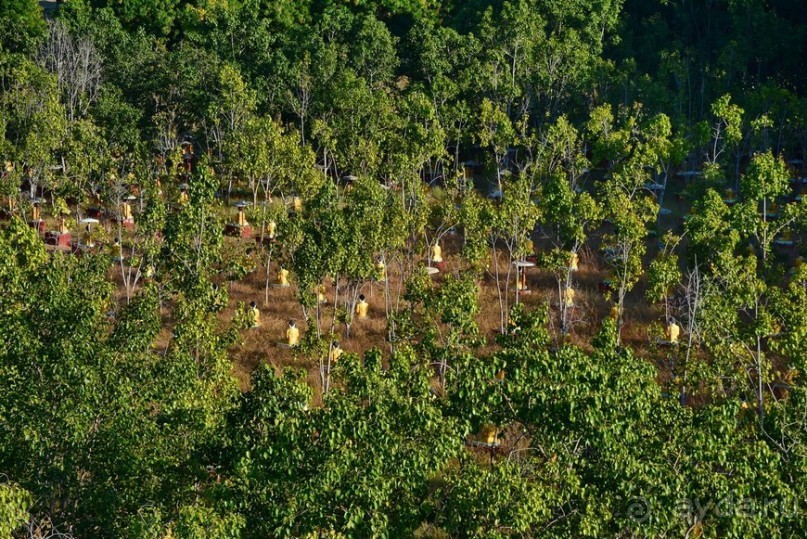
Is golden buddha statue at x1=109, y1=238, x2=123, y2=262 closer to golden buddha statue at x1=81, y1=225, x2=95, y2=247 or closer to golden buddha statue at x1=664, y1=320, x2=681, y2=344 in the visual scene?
golden buddha statue at x1=81, y1=225, x2=95, y2=247

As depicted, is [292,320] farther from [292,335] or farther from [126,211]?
[126,211]

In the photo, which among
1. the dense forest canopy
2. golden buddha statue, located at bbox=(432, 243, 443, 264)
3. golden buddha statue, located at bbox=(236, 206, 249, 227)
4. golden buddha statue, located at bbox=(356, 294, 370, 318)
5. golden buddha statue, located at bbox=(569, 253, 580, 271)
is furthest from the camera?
golden buddha statue, located at bbox=(236, 206, 249, 227)

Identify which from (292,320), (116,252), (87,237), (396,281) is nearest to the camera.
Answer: (292,320)

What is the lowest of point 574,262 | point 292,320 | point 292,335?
point 292,335

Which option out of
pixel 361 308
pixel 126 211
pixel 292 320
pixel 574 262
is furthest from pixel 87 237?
pixel 574 262

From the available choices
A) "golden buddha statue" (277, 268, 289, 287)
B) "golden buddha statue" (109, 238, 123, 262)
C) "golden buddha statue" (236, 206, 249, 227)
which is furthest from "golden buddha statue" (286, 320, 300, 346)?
"golden buddha statue" (236, 206, 249, 227)

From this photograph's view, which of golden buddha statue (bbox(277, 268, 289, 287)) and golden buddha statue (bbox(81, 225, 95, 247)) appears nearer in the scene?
golden buddha statue (bbox(277, 268, 289, 287))

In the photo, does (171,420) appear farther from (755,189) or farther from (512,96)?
(512,96)

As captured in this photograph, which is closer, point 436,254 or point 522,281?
point 522,281
